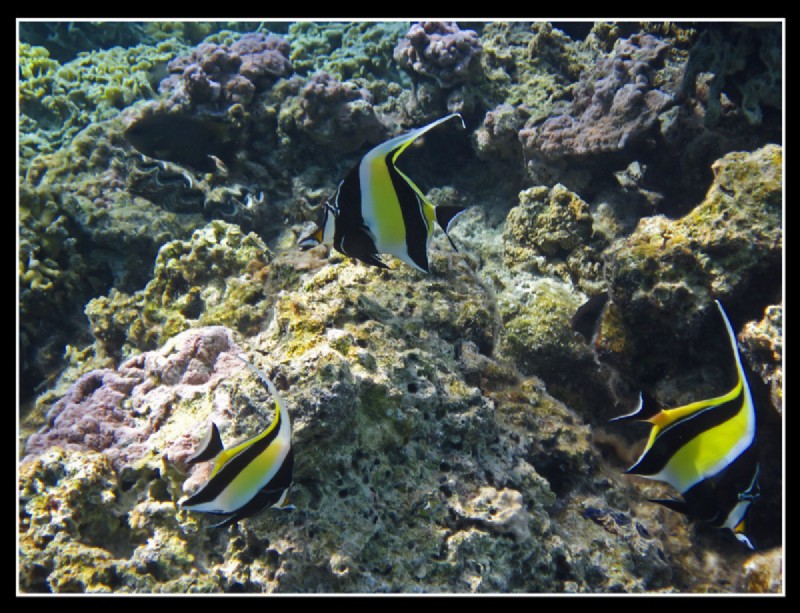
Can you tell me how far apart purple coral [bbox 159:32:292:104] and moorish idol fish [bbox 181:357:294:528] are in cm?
492

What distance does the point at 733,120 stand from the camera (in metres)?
3.69

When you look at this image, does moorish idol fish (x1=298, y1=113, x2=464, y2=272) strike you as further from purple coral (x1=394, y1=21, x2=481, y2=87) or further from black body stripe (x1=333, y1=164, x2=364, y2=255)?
purple coral (x1=394, y1=21, x2=481, y2=87)

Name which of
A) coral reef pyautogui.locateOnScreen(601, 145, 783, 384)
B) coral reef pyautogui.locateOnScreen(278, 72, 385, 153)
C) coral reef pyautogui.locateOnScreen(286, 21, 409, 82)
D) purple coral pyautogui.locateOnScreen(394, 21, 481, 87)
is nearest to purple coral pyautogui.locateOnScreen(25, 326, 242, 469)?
coral reef pyautogui.locateOnScreen(601, 145, 783, 384)

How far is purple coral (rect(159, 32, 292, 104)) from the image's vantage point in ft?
17.3

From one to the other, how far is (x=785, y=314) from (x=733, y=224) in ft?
2.26

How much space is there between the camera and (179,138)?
4688 mm

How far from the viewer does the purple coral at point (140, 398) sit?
247 centimetres

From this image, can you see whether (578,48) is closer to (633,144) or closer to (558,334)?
(633,144)

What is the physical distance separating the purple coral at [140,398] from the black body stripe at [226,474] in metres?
1.07

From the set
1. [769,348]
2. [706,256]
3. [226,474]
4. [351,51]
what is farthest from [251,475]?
[351,51]

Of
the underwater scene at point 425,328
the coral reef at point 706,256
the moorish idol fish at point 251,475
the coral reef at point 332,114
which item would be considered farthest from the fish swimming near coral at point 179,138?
the moorish idol fish at point 251,475

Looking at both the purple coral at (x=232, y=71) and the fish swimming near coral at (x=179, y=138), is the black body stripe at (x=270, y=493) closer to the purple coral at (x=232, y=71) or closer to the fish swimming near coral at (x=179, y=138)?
the fish swimming near coral at (x=179, y=138)

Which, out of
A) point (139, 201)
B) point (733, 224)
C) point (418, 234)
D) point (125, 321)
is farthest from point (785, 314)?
point (139, 201)

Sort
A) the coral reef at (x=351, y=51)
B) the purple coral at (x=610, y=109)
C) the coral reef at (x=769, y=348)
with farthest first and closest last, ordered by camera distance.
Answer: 1. the coral reef at (x=351, y=51)
2. the purple coral at (x=610, y=109)
3. the coral reef at (x=769, y=348)
